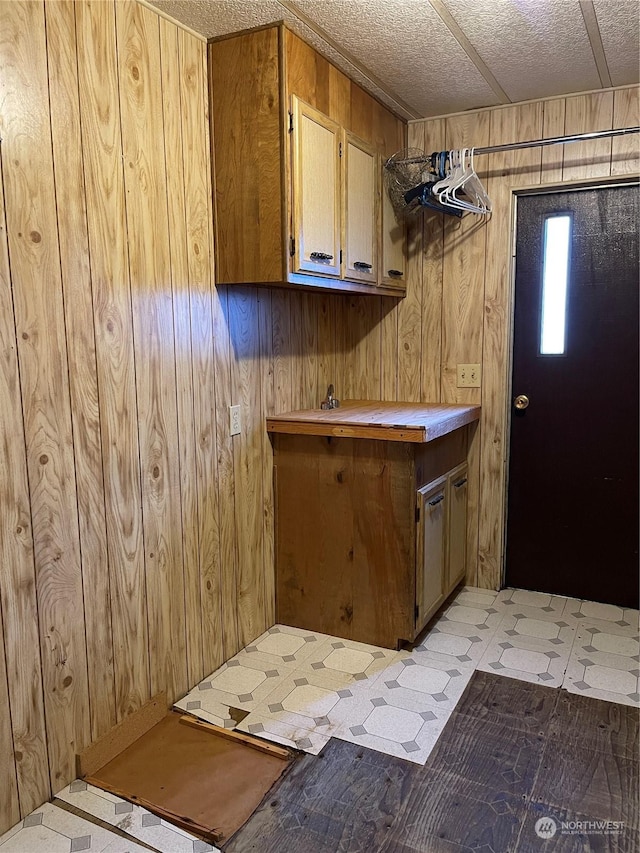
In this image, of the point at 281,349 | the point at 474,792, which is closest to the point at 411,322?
the point at 281,349

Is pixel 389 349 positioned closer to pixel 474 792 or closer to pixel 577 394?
pixel 577 394

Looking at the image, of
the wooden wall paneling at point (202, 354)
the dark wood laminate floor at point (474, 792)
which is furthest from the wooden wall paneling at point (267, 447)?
the dark wood laminate floor at point (474, 792)

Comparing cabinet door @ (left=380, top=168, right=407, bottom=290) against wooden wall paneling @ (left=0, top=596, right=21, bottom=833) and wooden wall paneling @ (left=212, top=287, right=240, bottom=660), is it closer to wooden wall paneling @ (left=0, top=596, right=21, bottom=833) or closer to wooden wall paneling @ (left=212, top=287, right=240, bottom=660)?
wooden wall paneling @ (left=212, top=287, right=240, bottom=660)

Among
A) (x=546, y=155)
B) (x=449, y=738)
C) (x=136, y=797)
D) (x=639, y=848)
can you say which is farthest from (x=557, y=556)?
(x=136, y=797)

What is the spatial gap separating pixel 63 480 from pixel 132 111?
1.18m

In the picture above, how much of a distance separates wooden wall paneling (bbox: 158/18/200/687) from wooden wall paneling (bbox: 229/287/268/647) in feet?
0.89

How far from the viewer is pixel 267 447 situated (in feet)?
9.26

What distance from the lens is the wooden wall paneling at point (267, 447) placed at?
9.07 feet

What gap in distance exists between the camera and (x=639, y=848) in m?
1.65

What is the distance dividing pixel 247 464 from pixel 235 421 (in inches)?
8.4

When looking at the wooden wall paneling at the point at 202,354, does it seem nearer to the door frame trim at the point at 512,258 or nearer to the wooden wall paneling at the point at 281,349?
the wooden wall paneling at the point at 281,349

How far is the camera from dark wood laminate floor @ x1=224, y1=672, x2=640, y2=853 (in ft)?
5.55

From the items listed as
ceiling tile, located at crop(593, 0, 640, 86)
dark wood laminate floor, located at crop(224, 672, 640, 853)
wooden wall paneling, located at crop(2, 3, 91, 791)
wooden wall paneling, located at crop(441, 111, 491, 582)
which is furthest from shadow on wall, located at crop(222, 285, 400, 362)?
dark wood laminate floor, located at crop(224, 672, 640, 853)

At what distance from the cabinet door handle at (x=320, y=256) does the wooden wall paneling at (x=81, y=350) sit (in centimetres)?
88
